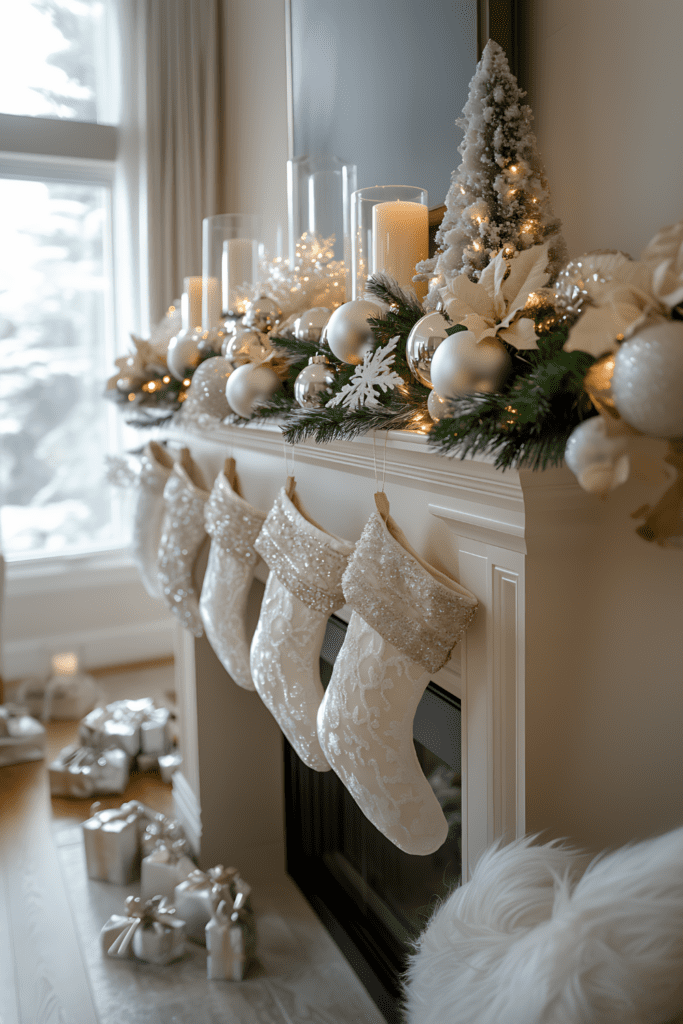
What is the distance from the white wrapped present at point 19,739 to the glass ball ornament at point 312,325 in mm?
1962

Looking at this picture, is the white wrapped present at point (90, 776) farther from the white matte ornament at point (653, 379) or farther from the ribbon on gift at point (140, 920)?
the white matte ornament at point (653, 379)

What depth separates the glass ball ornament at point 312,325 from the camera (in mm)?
1157

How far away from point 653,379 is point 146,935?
1.56 metres

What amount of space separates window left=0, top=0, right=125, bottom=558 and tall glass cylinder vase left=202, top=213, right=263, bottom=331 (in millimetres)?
1553

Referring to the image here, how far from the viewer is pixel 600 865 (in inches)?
27.2

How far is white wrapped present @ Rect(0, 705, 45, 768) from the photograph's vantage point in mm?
2488

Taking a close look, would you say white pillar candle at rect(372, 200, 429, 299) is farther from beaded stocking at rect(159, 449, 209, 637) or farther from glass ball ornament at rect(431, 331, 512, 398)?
beaded stocking at rect(159, 449, 209, 637)

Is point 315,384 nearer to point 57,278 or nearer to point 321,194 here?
point 321,194

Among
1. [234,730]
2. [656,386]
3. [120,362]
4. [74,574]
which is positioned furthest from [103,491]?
[656,386]

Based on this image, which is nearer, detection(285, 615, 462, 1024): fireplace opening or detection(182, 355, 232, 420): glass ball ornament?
detection(285, 615, 462, 1024): fireplace opening

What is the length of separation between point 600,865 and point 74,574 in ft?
9.38

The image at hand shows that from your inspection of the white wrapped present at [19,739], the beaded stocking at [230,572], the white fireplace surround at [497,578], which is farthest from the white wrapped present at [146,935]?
the white wrapped present at [19,739]

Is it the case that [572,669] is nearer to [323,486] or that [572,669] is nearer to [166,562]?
[323,486]

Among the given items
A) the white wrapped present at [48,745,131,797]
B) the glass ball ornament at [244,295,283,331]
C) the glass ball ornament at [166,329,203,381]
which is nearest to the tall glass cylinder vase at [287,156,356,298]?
the glass ball ornament at [244,295,283,331]
